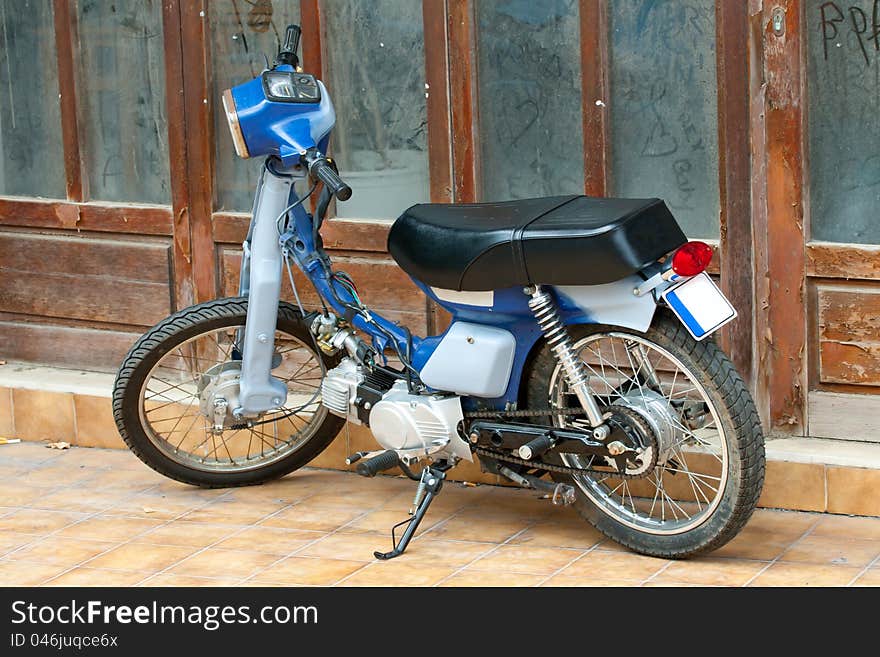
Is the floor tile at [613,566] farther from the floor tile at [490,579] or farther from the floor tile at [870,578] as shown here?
the floor tile at [870,578]

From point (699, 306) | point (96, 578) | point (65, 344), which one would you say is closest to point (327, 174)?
point (699, 306)

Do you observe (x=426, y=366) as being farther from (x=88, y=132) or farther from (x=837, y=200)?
(x=88, y=132)

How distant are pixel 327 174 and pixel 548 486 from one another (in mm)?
1319

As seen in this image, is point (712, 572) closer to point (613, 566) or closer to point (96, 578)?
point (613, 566)

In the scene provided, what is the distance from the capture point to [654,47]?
6.18 m

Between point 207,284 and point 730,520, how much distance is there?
2.92 meters

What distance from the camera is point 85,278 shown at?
301 inches

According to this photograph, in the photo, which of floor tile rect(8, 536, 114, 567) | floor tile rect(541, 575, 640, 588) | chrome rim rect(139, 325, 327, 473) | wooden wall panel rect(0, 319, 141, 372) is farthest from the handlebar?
wooden wall panel rect(0, 319, 141, 372)

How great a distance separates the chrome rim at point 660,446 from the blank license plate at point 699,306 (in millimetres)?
180

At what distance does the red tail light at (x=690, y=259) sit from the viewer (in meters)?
5.13

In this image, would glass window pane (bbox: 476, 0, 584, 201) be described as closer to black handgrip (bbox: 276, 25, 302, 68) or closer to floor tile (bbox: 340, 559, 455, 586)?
black handgrip (bbox: 276, 25, 302, 68)

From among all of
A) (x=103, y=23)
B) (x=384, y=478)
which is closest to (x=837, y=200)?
(x=384, y=478)

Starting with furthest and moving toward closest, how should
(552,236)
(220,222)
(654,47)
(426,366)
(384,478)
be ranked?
(220,222)
(384,478)
(654,47)
(426,366)
(552,236)

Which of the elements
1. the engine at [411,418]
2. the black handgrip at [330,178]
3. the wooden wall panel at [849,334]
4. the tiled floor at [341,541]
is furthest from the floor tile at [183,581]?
the wooden wall panel at [849,334]
